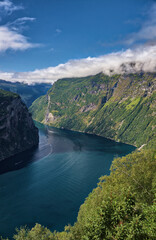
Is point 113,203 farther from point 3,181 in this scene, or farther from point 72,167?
point 72,167

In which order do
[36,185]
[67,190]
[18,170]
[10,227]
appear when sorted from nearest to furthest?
[10,227], [67,190], [36,185], [18,170]

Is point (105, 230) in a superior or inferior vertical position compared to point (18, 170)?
superior

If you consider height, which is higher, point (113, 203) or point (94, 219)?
point (113, 203)

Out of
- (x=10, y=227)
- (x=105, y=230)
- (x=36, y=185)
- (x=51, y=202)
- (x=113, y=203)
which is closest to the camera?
(x=105, y=230)

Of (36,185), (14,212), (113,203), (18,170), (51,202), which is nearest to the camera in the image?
(113,203)

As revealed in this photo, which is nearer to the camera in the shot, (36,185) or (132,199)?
(132,199)

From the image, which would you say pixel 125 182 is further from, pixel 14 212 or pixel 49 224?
pixel 14 212

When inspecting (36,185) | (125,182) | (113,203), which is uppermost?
(113,203)

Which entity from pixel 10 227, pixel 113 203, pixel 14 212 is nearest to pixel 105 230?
pixel 113 203

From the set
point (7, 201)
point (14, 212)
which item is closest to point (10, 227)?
point (14, 212)
